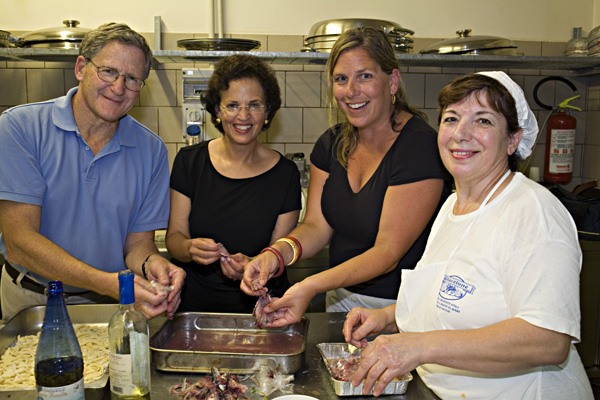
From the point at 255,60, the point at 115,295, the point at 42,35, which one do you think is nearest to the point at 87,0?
the point at 42,35

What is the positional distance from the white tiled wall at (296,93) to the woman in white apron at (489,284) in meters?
2.43

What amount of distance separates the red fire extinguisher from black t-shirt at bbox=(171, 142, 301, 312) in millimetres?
2442

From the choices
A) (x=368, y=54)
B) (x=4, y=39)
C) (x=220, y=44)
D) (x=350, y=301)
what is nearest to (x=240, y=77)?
(x=368, y=54)

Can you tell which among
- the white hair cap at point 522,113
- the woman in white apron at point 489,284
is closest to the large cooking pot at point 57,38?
the woman in white apron at point 489,284

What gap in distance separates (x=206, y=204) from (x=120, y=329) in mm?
1235

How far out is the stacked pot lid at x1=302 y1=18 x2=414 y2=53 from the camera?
3.34m

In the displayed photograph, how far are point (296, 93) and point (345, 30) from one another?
76cm

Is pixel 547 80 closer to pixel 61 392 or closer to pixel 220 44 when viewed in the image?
pixel 220 44

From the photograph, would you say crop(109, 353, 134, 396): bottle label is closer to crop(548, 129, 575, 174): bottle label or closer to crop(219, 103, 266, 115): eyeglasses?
crop(219, 103, 266, 115): eyeglasses

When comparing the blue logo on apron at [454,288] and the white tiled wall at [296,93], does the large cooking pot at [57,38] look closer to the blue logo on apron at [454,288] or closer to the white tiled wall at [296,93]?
the white tiled wall at [296,93]

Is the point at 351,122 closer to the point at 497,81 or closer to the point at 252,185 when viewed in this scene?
the point at 252,185

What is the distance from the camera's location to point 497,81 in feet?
4.75

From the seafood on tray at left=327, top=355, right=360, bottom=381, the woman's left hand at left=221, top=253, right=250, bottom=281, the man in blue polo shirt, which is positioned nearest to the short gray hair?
the man in blue polo shirt

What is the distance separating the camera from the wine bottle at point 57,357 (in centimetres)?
122
